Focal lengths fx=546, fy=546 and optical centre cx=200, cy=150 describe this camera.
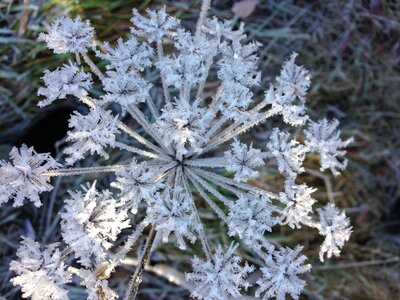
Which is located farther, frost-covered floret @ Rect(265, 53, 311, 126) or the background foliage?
the background foliage

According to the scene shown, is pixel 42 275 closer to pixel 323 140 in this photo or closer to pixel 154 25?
pixel 154 25

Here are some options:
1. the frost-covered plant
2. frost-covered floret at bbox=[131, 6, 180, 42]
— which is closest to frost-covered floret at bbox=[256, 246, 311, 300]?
the frost-covered plant

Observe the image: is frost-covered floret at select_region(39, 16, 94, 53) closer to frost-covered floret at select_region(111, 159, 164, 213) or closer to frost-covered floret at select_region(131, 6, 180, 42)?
frost-covered floret at select_region(131, 6, 180, 42)

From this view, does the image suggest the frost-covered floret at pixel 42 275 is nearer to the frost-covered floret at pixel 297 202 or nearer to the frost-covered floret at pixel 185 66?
the frost-covered floret at pixel 185 66

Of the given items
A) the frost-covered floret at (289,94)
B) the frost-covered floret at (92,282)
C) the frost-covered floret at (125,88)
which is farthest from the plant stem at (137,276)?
the frost-covered floret at (289,94)

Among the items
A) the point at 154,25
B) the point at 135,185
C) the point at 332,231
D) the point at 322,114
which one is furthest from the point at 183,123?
the point at 322,114

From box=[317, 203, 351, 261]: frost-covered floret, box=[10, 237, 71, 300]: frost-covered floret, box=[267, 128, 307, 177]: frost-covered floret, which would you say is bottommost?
box=[10, 237, 71, 300]: frost-covered floret

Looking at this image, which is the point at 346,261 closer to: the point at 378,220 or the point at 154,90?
the point at 378,220
